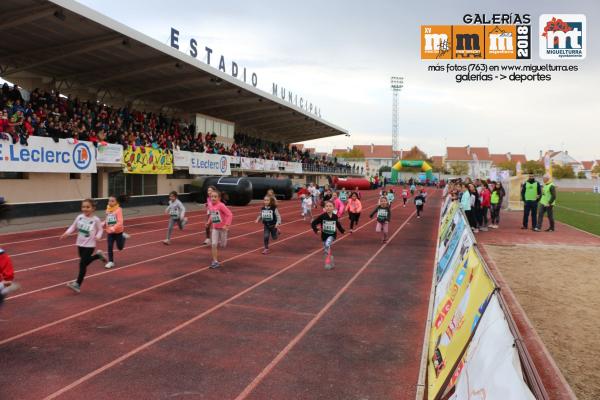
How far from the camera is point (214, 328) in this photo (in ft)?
22.0

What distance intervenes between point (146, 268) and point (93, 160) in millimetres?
13312

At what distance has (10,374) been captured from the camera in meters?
5.07

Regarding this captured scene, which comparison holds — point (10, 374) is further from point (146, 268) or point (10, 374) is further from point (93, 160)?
point (93, 160)

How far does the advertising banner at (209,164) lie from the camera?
3099cm

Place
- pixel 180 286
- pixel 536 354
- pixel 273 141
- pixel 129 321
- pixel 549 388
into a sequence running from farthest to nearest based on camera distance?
pixel 273 141 < pixel 180 286 < pixel 129 321 < pixel 536 354 < pixel 549 388

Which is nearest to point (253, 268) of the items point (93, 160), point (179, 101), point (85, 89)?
point (93, 160)

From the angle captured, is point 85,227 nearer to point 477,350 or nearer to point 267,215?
point 267,215

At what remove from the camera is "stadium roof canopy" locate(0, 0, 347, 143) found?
1895cm

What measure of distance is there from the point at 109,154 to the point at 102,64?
659cm

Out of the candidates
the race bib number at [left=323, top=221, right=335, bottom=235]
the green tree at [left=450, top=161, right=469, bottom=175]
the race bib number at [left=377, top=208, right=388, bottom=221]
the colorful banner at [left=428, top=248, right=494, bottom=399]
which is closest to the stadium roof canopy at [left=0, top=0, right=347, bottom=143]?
the race bib number at [left=323, top=221, right=335, bottom=235]

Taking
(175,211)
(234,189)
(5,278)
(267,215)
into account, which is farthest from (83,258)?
(234,189)

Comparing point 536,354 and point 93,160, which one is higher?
point 93,160

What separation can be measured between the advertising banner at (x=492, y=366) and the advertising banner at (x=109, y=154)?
21.9 m

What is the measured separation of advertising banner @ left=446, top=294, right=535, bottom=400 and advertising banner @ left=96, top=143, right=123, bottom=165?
21.9 meters
